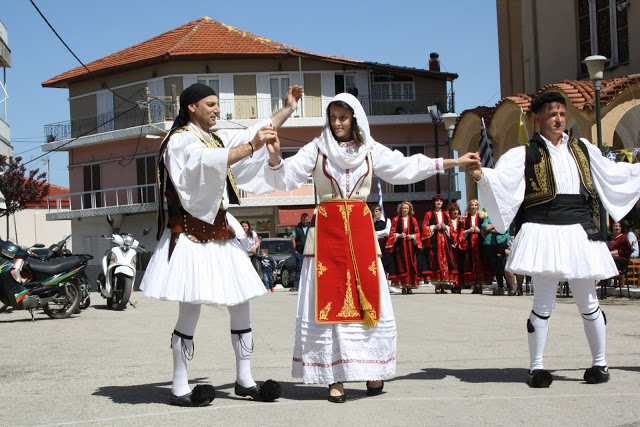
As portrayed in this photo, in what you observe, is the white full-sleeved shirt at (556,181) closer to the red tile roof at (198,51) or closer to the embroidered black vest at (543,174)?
the embroidered black vest at (543,174)

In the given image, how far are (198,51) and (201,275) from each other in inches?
1618

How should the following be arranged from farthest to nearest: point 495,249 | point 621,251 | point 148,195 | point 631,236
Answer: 1. point 148,195
2. point 495,249
3. point 631,236
4. point 621,251

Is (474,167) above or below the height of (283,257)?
above

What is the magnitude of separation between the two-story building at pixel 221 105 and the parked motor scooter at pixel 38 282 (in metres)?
29.7

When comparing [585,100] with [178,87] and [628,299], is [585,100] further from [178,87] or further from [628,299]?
[178,87]

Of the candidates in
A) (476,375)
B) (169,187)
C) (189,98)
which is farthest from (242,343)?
(476,375)

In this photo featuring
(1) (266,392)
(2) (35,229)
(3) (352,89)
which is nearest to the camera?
(1) (266,392)

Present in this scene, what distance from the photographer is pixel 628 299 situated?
15.4 m

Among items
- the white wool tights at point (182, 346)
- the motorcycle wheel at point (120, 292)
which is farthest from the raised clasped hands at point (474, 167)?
the motorcycle wheel at point (120, 292)

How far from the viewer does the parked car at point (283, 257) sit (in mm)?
27844

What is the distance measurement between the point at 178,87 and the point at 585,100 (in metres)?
29.5

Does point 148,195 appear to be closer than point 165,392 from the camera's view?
No

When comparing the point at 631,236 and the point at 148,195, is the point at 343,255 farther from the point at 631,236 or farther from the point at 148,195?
the point at 148,195

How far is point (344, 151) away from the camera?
6.64 meters
